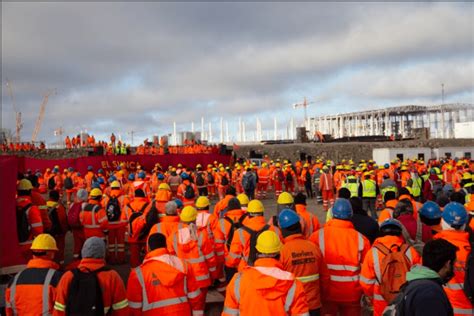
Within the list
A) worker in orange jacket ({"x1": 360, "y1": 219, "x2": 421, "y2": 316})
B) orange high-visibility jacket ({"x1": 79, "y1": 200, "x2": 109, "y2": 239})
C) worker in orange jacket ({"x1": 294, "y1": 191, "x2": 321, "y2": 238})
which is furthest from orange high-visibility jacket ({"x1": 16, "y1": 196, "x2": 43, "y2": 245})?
worker in orange jacket ({"x1": 360, "y1": 219, "x2": 421, "y2": 316})

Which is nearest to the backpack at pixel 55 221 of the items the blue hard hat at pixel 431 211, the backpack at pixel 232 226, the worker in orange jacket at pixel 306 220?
the backpack at pixel 232 226

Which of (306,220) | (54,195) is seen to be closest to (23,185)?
(54,195)

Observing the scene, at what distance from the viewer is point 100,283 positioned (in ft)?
11.3

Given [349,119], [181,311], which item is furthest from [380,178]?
[349,119]

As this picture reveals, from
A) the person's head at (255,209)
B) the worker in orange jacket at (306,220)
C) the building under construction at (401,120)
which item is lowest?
the worker in orange jacket at (306,220)

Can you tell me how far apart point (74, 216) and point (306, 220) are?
464 centimetres

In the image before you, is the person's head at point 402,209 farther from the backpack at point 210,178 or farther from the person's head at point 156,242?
the backpack at point 210,178

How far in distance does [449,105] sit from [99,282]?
73289 mm

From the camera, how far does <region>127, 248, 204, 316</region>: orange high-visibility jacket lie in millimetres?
3791

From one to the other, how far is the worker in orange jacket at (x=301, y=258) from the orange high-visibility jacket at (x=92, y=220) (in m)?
4.78

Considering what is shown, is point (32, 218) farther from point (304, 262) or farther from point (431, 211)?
point (431, 211)

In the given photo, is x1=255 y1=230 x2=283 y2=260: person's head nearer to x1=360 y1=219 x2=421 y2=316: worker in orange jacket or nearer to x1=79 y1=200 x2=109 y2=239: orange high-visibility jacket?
x1=360 y1=219 x2=421 y2=316: worker in orange jacket

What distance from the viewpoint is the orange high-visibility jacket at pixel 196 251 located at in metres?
5.20

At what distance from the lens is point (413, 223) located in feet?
20.5
